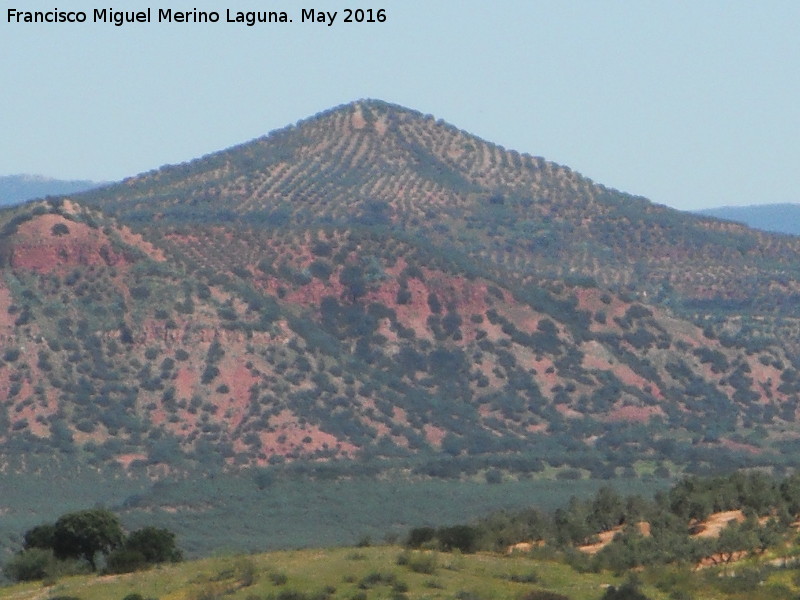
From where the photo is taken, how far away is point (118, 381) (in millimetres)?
86562

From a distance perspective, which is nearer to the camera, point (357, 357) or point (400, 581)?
point (400, 581)

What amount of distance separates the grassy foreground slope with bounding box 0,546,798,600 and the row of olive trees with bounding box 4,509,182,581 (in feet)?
8.61

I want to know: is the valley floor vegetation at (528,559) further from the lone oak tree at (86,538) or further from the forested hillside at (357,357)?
the forested hillside at (357,357)

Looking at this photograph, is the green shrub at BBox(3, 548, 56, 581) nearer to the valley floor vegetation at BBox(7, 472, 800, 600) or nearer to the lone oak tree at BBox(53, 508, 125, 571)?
the valley floor vegetation at BBox(7, 472, 800, 600)

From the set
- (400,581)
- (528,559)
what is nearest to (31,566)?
(528,559)

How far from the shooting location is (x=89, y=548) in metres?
39.3

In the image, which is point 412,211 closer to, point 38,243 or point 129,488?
point 38,243

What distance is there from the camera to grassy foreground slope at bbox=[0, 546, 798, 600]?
94.7ft

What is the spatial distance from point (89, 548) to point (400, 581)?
11833 millimetres

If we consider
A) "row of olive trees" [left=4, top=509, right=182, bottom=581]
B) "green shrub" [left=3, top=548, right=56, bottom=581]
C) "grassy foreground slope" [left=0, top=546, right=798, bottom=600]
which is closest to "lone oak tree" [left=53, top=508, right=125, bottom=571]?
"row of olive trees" [left=4, top=509, right=182, bottom=581]

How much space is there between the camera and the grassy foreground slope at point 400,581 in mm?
28859

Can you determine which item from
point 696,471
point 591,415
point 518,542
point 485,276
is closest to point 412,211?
point 485,276

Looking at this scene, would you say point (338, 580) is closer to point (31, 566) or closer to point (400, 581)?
point (400, 581)

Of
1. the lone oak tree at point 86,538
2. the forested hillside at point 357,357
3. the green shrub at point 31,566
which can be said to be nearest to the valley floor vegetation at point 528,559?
the lone oak tree at point 86,538
